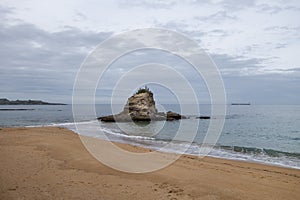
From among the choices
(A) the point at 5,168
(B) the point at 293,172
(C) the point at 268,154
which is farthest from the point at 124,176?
(C) the point at 268,154

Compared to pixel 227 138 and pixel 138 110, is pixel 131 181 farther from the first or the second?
pixel 138 110

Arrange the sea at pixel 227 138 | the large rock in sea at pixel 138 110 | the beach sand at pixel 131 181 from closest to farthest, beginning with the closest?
the beach sand at pixel 131 181, the sea at pixel 227 138, the large rock in sea at pixel 138 110

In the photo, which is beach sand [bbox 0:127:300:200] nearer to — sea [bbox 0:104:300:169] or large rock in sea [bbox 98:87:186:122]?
sea [bbox 0:104:300:169]

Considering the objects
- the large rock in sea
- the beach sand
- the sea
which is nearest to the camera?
the beach sand

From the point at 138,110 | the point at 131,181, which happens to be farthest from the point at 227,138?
the point at 138,110

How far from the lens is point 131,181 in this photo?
953cm

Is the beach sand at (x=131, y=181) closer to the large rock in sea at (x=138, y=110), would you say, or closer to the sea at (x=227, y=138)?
the sea at (x=227, y=138)

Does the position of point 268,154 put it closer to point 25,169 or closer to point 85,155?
point 85,155

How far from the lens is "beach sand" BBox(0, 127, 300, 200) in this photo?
8125mm

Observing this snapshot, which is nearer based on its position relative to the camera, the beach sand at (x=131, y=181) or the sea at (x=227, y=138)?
the beach sand at (x=131, y=181)

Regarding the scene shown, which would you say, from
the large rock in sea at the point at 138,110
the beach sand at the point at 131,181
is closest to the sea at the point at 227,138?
the large rock in sea at the point at 138,110

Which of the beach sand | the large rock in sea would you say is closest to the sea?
the large rock in sea

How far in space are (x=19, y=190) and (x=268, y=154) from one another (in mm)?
16547

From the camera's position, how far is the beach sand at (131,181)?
8125mm
